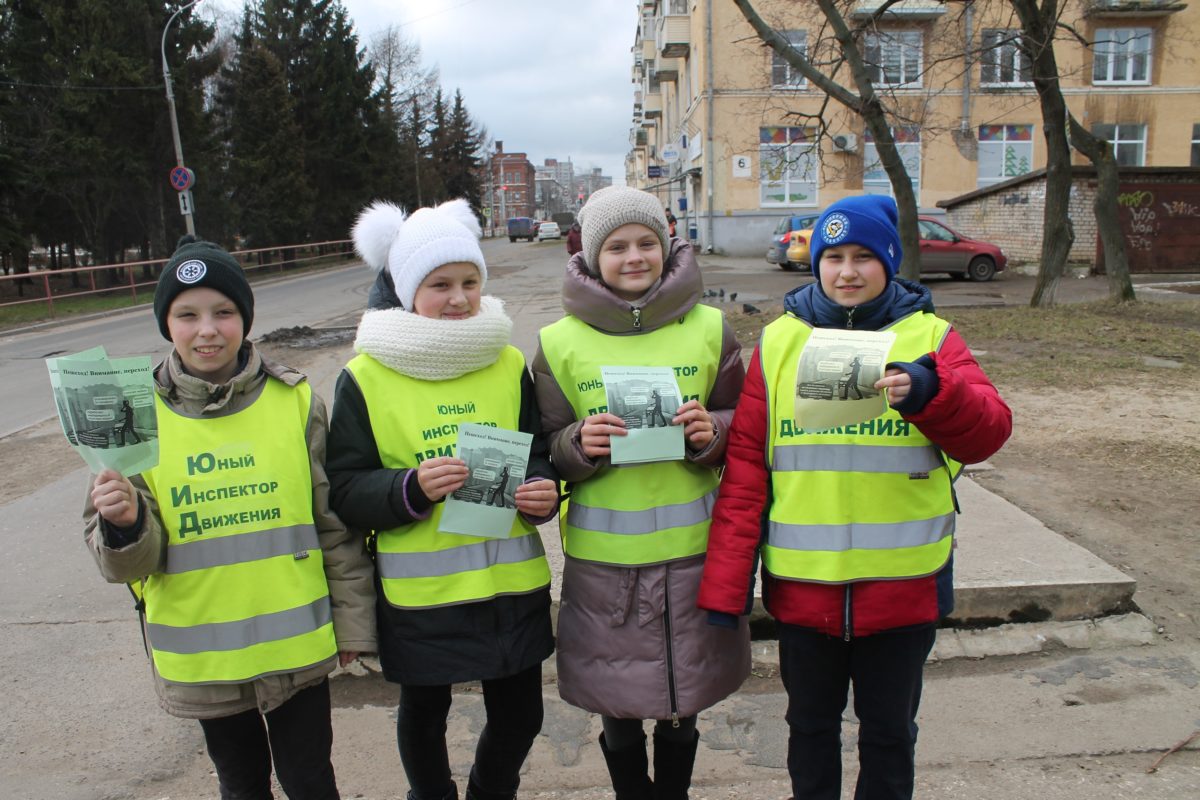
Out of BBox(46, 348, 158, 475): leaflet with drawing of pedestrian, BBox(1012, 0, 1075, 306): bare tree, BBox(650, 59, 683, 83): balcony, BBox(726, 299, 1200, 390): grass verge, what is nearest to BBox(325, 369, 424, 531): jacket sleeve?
BBox(46, 348, 158, 475): leaflet with drawing of pedestrian

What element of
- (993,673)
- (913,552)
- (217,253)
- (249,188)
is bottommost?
(993,673)

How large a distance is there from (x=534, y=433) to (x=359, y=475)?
1.70 feet

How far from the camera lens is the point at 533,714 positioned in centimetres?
254

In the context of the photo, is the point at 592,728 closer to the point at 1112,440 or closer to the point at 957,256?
the point at 1112,440

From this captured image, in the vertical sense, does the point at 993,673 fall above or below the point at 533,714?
below

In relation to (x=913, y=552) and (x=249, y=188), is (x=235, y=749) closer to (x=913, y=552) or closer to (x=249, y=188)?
(x=913, y=552)

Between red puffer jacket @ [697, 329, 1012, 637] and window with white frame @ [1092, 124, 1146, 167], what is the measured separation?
109 feet

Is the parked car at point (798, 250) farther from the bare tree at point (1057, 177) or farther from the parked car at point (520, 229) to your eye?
the parked car at point (520, 229)

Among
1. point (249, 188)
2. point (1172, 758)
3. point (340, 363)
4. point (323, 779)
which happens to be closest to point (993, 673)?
point (1172, 758)

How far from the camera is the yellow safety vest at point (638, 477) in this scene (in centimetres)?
239

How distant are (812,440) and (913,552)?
1.25ft

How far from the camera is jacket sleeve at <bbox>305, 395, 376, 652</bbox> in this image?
2.29 metres

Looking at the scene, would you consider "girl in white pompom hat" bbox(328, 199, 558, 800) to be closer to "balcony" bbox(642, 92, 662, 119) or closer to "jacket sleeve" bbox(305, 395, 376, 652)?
"jacket sleeve" bbox(305, 395, 376, 652)

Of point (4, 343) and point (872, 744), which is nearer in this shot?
point (872, 744)
